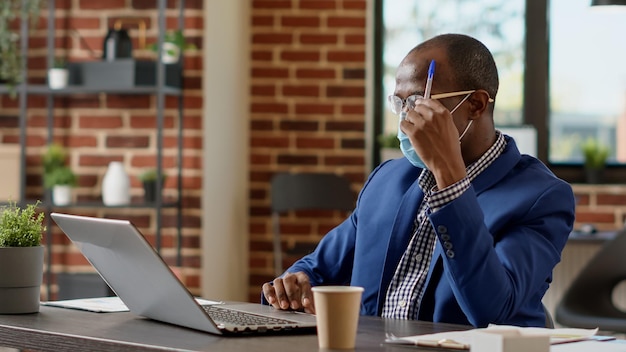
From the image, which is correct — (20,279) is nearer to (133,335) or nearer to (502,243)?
(133,335)

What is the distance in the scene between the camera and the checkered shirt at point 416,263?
1.90 m

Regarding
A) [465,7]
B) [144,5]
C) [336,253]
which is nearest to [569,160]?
[465,7]

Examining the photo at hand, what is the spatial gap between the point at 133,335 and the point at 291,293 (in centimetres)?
43

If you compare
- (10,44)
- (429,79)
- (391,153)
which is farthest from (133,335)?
(391,153)

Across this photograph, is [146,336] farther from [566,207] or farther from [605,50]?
[605,50]

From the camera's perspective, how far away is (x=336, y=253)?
218 cm

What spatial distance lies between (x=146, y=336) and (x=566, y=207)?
2.73 feet

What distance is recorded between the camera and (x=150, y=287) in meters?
1.60

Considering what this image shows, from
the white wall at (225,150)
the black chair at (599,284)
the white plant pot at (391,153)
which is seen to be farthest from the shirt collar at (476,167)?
the white plant pot at (391,153)

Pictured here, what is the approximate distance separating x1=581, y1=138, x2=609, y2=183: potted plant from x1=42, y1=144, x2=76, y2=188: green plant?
2.54m

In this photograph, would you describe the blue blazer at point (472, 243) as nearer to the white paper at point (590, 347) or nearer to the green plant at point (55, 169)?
the white paper at point (590, 347)

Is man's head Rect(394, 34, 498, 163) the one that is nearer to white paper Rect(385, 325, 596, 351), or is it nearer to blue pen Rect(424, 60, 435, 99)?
blue pen Rect(424, 60, 435, 99)

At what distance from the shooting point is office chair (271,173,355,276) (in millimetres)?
4891

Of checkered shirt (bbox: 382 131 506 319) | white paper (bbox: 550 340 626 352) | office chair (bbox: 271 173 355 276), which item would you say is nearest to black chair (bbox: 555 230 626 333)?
office chair (bbox: 271 173 355 276)
